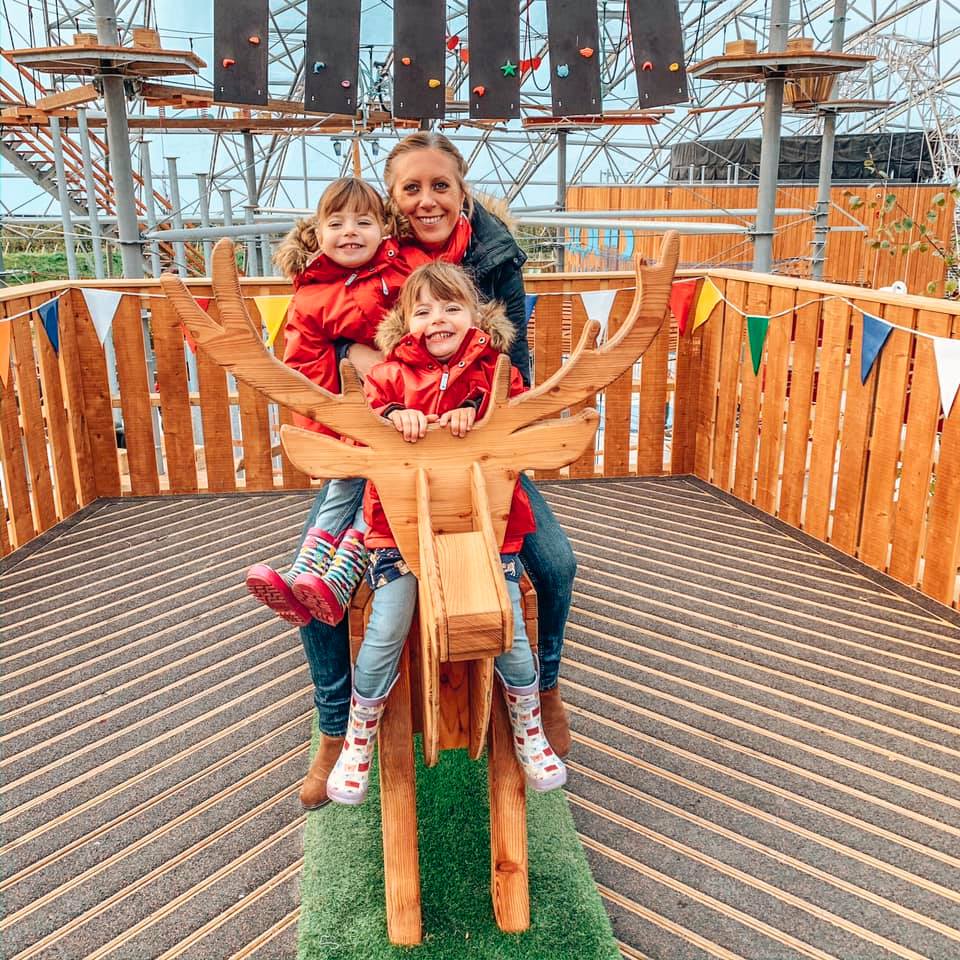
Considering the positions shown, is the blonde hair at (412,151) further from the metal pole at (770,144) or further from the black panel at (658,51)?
the metal pole at (770,144)

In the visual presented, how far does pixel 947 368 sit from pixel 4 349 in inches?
150

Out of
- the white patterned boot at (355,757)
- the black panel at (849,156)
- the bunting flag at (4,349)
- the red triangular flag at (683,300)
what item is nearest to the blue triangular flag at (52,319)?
the bunting flag at (4,349)

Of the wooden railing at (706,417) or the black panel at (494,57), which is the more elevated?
the black panel at (494,57)

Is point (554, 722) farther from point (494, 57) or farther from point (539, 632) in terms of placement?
point (494, 57)

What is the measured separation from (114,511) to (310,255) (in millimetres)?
2926

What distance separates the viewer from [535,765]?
197cm

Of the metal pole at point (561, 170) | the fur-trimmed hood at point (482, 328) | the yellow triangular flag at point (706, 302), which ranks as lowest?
the yellow triangular flag at point (706, 302)

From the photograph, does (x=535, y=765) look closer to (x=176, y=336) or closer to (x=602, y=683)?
(x=602, y=683)

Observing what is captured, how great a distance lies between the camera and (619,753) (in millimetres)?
2676

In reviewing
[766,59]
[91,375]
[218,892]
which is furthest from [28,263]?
[218,892]

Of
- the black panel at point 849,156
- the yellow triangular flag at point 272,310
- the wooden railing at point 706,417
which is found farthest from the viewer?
the black panel at point 849,156

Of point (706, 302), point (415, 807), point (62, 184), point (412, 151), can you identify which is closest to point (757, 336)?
point (706, 302)

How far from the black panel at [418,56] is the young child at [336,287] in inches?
133

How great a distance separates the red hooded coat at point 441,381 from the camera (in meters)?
2.02
